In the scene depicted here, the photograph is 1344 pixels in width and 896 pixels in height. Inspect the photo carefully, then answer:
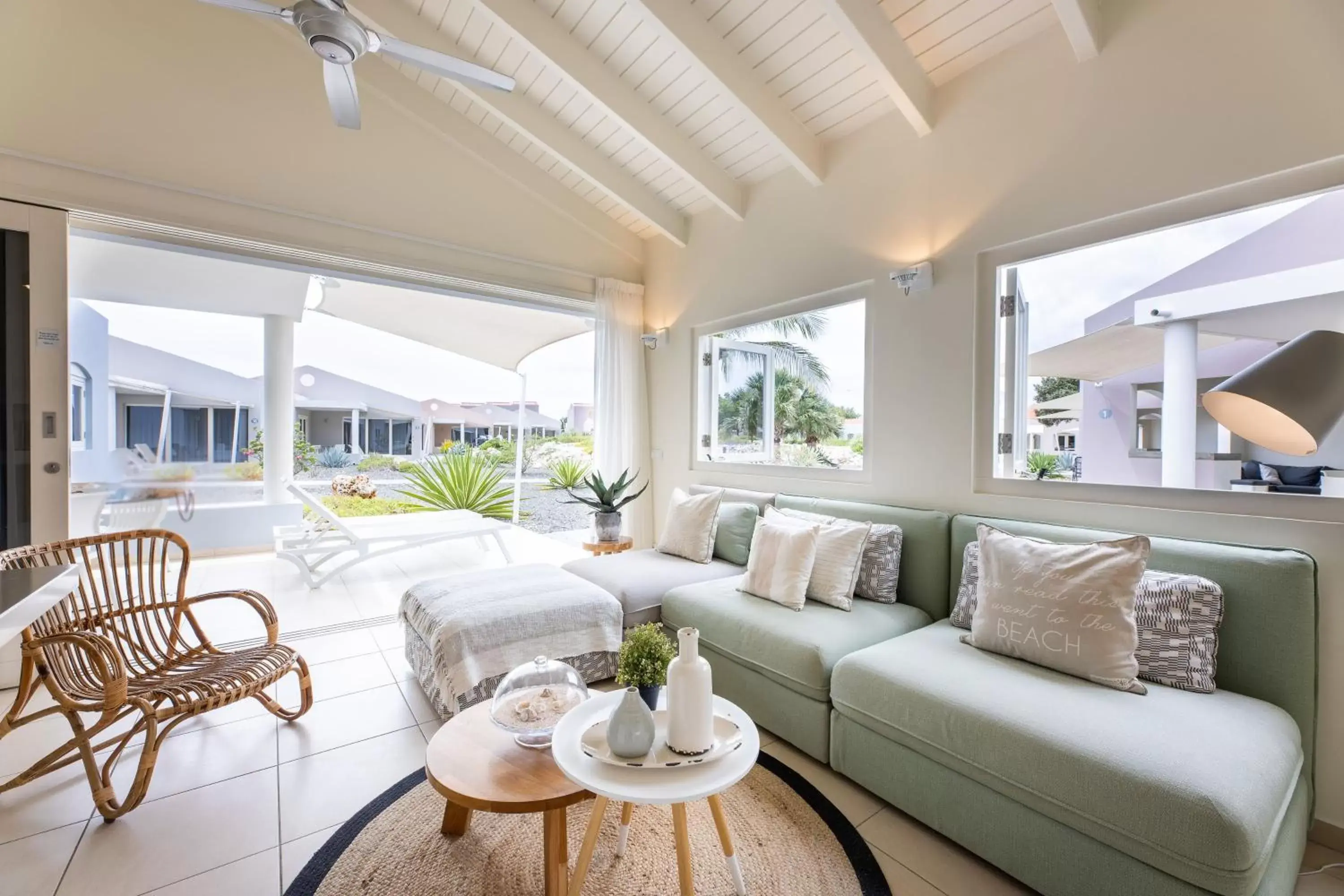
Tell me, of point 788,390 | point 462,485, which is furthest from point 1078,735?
point 462,485

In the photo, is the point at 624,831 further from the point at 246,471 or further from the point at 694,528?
the point at 246,471

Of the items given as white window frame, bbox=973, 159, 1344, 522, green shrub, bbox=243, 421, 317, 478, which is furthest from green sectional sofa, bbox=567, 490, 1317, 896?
green shrub, bbox=243, 421, 317, 478

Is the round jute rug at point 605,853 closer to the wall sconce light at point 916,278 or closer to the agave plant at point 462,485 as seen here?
the wall sconce light at point 916,278

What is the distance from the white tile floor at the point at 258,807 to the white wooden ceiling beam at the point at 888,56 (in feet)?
9.52

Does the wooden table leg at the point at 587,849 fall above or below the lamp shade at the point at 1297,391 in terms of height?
below

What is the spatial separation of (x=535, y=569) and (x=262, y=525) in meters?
3.35

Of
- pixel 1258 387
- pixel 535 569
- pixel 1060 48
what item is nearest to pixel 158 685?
pixel 535 569

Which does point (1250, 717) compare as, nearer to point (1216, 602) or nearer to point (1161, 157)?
point (1216, 602)

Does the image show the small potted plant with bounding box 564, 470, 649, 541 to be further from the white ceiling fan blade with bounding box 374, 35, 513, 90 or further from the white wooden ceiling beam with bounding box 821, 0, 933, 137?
the white wooden ceiling beam with bounding box 821, 0, 933, 137

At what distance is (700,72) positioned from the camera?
9.29 feet

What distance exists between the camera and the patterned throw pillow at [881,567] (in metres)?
2.59

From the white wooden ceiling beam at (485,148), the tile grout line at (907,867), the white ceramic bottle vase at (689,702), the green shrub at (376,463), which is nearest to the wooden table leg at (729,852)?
the white ceramic bottle vase at (689,702)

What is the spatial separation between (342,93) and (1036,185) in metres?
2.84

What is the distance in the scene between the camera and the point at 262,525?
494 cm
